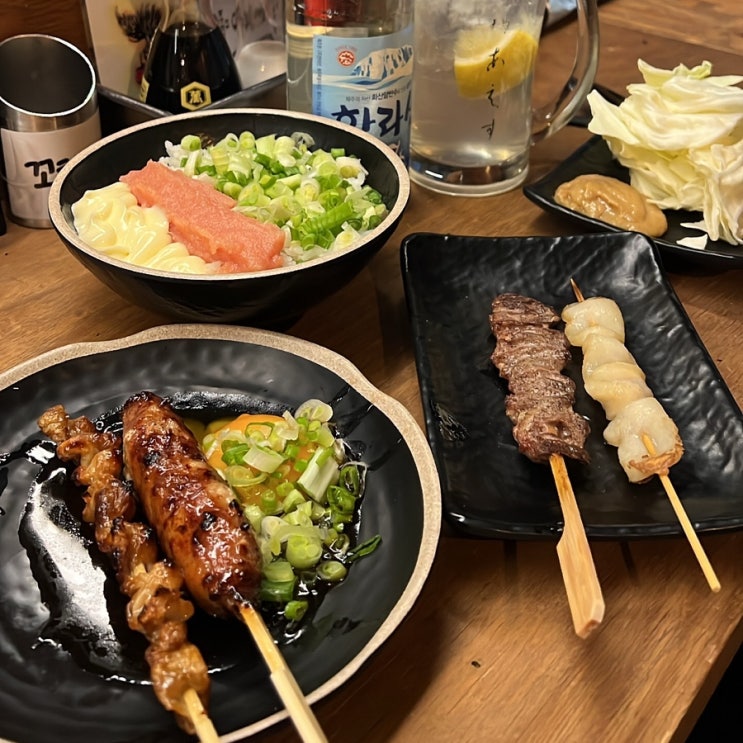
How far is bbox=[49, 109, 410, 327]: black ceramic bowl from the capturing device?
145cm

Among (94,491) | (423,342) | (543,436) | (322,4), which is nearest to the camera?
(94,491)

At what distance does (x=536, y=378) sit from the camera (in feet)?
5.11

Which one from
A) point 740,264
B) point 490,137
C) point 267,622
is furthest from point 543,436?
point 490,137

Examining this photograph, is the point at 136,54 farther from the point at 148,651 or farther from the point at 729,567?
the point at 729,567

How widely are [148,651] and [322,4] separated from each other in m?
1.47

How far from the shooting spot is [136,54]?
227cm

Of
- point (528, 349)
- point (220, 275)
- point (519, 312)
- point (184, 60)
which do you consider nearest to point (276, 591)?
point (220, 275)

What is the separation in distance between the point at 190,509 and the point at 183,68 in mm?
1444

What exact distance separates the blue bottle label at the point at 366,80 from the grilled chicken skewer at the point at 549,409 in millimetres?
554

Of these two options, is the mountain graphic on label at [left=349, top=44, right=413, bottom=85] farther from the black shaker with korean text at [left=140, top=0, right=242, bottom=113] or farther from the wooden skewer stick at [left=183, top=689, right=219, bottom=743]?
the wooden skewer stick at [left=183, top=689, right=219, bottom=743]

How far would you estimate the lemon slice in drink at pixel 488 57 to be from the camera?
2.04 m

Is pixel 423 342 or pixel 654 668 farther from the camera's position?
pixel 423 342

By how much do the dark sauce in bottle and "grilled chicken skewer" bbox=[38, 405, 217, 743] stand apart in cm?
114

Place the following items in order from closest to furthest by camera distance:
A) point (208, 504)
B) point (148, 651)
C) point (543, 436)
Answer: point (148, 651) → point (208, 504) → point (543, 436)
